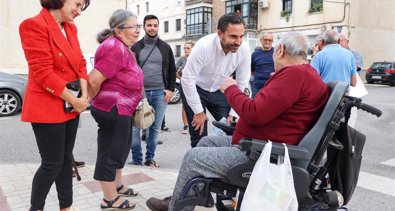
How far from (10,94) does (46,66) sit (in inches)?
276

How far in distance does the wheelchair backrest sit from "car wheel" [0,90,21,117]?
316 inches

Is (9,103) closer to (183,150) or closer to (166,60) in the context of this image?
(183,150)

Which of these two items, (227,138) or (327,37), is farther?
(327,37)

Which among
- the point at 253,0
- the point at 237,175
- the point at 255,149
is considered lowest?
the point at 237,175

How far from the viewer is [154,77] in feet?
15.0

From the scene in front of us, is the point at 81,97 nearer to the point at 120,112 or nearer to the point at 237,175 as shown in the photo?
the point at 120,112

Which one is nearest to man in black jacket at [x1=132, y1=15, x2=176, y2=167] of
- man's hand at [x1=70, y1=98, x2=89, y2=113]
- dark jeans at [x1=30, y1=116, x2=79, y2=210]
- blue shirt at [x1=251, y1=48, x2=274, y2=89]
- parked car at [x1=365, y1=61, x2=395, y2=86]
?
dark jeans at [x1=30, y1=116, x2=79, y2=210]

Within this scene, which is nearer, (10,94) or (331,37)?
(331,37)

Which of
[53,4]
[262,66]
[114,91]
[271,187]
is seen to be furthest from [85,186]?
[262,66]

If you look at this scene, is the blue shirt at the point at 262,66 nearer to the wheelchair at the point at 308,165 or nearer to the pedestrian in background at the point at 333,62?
the pedestrian in background at the point at 333,62

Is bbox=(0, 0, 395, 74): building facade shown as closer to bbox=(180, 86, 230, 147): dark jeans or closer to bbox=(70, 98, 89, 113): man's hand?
bbox=(180, 86, 230, 147): dark jeans

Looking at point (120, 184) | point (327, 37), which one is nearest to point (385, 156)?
point (327, 37)

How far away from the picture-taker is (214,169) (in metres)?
2.21

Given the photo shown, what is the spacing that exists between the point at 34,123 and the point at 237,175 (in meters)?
1.39
